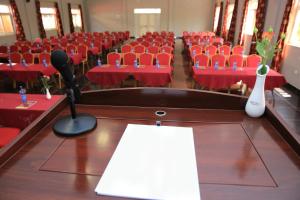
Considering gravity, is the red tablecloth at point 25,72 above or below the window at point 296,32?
below

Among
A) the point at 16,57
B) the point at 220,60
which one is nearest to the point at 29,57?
the point at 16,57

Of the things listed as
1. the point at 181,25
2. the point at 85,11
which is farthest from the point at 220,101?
the point at 85,11

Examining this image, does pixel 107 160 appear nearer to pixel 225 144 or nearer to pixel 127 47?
pixel 225 144

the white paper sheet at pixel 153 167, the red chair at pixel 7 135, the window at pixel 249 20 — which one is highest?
the window at pixel 249 20

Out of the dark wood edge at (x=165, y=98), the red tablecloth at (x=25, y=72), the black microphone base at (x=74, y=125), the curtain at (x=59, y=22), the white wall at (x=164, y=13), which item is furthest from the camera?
the white wall at (x=164, y=13)

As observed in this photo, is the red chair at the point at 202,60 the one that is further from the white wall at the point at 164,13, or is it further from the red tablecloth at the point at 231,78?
the white wall at the point at 164,13

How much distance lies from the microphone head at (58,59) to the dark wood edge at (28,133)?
383mm

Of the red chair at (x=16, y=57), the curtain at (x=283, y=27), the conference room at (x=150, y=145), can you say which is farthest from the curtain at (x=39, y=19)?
the curtain at (x=283, y=27)

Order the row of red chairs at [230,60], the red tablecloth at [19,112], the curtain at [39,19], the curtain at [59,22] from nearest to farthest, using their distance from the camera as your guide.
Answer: the red tablecloth at [19,112] < the row of red chairs at [230,60] < the curtain at [39,19] < the curtain at [59,22]

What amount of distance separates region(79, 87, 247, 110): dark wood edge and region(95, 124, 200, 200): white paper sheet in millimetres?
311

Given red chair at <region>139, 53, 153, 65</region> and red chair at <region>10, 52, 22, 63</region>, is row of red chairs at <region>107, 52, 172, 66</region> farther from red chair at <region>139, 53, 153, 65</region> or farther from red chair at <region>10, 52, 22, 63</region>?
red chair at <region>10, 52, 22, 63</region>

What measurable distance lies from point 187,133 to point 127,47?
5923mm

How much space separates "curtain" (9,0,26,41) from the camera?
8.67m

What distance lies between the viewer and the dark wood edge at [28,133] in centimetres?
97
